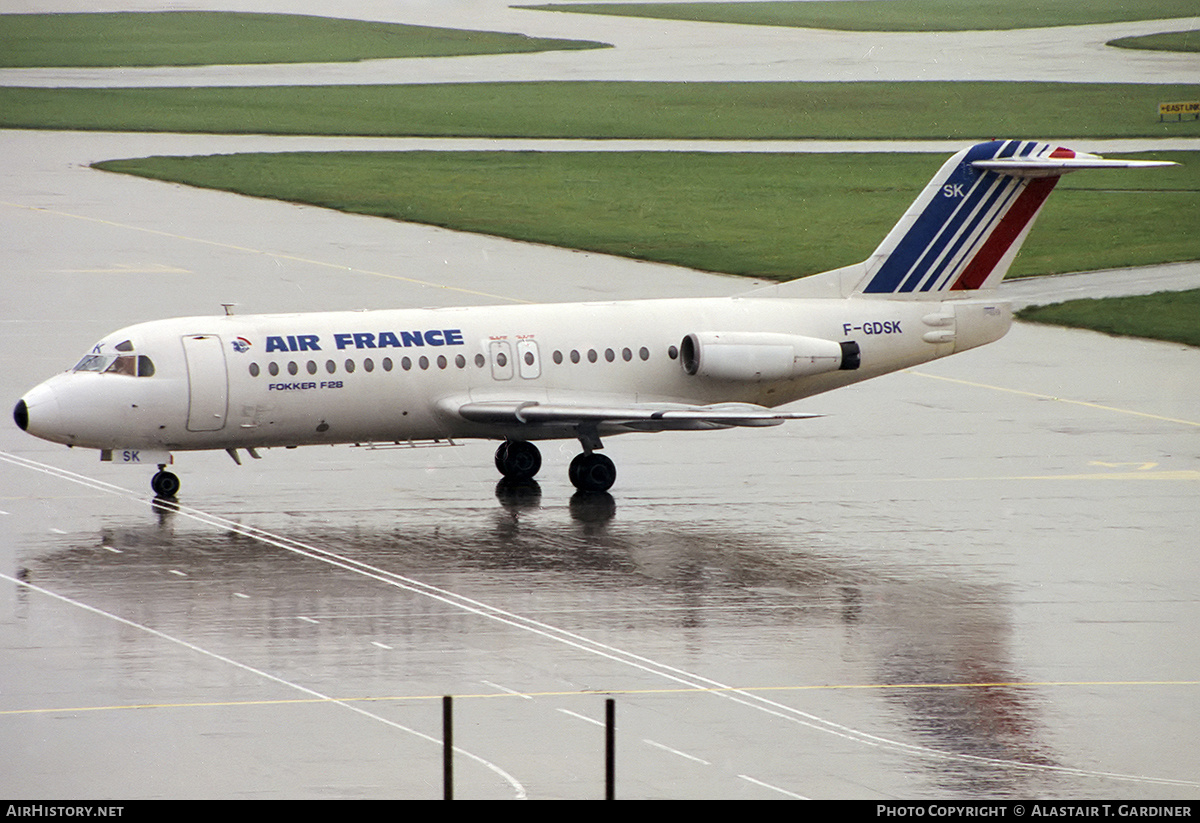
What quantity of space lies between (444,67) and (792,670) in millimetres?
116604

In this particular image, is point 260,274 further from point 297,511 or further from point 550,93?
point 550,93

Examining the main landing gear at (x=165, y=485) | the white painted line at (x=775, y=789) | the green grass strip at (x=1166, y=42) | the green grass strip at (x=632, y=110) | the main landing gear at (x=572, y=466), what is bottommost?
the white painted line at (x=775, y=789)

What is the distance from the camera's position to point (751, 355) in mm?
34312

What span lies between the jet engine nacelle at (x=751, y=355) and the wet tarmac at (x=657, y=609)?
80.5 inches

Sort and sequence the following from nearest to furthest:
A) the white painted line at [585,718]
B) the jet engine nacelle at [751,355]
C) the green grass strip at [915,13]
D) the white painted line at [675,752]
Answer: the white painted line at [675,752] < the white painted line at [585,718] < the jet engine nacelle at [751,355] < the green grass strip at [915,13]

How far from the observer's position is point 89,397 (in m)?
31.7

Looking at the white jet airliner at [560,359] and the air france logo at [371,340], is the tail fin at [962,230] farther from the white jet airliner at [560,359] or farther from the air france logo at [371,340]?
the air france logo at [371,340]

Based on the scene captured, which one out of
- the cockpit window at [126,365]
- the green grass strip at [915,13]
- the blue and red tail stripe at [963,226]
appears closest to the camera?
the cockpit window at [126,365]

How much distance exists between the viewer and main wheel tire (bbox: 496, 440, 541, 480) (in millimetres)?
34719

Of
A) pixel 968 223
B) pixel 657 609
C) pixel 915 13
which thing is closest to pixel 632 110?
pixel 968 223

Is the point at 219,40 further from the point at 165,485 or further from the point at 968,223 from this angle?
the point at 165,485

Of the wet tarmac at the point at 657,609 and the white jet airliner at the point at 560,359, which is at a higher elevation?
the white jet airliner at the point at 560,359

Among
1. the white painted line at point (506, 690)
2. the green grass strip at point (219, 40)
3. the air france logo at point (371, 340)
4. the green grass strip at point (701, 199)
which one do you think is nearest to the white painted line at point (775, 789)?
the white painted line at point (506, 690)

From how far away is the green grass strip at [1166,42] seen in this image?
142625 mm
